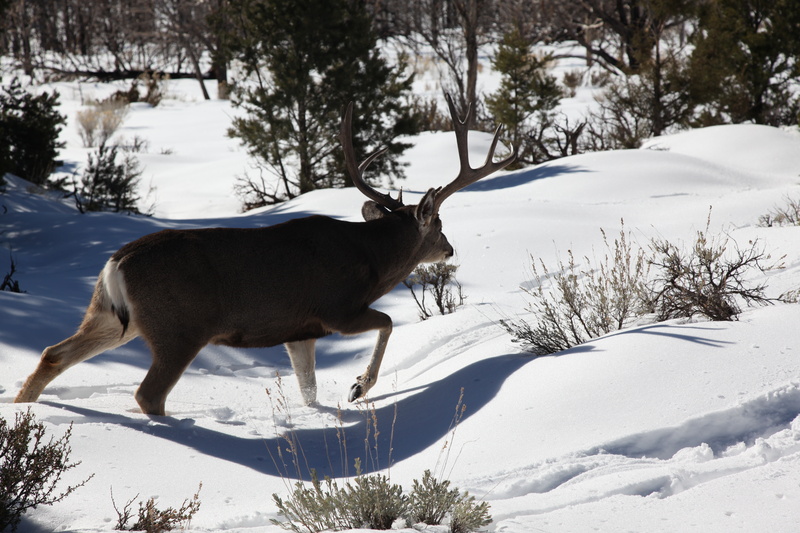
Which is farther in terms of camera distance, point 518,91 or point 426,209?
point 518,91

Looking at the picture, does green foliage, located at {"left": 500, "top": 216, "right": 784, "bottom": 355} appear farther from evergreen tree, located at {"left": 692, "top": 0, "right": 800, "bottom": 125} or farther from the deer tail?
evergreen tree, located at {"left": 692, "top": 0, "right": 800, "bottom": 125}

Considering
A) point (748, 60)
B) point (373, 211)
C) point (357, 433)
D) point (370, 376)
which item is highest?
point (748, 60)

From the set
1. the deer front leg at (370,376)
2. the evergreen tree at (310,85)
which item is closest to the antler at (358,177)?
the deer front leg at (370,376)

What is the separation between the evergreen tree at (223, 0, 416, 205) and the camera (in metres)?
16.5

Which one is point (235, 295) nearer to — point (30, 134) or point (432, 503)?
point (432, 503)

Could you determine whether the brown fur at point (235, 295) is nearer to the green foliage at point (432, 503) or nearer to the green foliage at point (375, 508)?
the green foliage at point (375, 508)

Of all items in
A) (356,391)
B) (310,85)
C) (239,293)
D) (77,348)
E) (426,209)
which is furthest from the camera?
(310,85)

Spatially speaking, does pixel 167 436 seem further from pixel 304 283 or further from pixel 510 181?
pixel 510 181

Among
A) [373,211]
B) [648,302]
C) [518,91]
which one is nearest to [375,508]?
[648,302]

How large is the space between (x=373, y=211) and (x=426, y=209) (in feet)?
1.88

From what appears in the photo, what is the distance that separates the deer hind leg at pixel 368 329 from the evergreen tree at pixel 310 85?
10.8m

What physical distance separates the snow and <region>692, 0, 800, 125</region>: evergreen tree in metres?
9.56

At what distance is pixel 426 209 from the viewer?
6816mm

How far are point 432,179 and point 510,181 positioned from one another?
2692mm
